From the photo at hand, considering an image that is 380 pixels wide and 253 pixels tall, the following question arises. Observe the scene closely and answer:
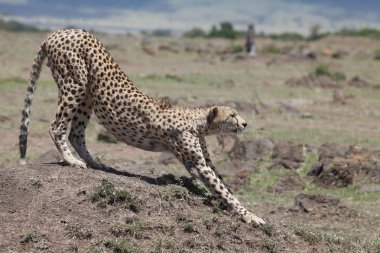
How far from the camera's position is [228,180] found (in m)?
14.0

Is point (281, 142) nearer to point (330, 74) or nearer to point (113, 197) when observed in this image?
Answer: point (113, 197)

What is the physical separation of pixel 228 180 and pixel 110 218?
5533 mm

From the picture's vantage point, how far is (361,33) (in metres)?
79.4

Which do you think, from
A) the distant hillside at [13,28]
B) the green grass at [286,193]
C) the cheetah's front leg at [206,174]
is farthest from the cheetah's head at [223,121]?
the distant hillside at [13,28]

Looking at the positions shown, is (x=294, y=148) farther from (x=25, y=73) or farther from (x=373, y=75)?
(x=373, y=75)

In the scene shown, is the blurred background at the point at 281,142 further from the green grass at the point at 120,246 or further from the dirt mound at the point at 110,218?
the green grass at the point at 120,246

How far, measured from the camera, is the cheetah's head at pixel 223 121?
31.2ft

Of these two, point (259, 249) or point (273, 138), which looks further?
point (273, 138)

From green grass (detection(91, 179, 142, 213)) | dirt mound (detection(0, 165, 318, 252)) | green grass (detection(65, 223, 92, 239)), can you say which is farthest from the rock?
green grass (detection(91, 179, 142, 213))

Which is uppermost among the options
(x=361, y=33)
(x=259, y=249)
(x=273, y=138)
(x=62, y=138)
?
(x=62, y=138)

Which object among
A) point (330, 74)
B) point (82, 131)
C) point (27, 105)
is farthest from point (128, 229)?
point (330, 74)

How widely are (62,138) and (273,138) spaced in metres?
8.80

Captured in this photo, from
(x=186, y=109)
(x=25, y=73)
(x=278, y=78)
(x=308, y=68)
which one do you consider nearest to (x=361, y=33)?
(x=308, y=68)

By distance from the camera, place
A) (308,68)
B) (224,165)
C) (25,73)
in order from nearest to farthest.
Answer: (224,165) → (25,73) → (308,68)
